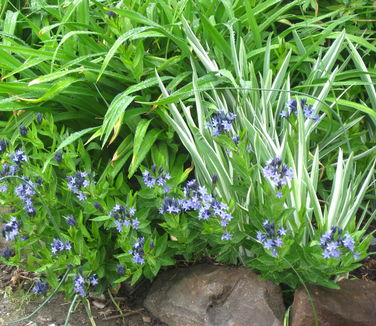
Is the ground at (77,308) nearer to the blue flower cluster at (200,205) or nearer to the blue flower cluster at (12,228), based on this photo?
the blue flower cluster at (12,228)

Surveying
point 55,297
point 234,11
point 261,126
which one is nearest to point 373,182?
point 261,126

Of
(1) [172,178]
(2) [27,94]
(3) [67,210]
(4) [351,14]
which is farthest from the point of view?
(4) [351,14]

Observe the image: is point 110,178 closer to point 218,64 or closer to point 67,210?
point 67,210

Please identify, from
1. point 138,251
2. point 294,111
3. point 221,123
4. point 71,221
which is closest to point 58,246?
point 71,221

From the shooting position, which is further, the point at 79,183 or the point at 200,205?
the point at 79,183

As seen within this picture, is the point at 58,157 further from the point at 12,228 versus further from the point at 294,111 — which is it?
the point at 294,111
